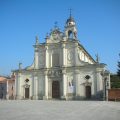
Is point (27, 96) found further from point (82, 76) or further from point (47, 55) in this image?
point (82, 76)

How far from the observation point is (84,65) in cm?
4291

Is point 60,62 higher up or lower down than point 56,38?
lower down

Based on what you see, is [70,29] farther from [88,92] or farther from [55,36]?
[88,92]

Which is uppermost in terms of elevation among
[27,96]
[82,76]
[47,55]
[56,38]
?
[56,38]

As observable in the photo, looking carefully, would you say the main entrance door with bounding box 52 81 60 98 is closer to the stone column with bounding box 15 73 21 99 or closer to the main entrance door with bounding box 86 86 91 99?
the main entrance door with bounding box 86 86 91 99

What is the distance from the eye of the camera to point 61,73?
146ft

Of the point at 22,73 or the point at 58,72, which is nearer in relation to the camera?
the point at 58,72

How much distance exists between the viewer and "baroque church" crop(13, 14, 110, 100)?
41.7 metres

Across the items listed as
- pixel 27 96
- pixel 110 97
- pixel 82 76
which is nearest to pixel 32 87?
pixel 27 96

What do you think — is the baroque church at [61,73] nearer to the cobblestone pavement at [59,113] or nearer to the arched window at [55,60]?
the arched window at [55,60]

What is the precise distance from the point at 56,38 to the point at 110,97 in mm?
16335

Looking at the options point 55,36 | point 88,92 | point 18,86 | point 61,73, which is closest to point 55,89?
point 61,73

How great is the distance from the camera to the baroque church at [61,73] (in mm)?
41656

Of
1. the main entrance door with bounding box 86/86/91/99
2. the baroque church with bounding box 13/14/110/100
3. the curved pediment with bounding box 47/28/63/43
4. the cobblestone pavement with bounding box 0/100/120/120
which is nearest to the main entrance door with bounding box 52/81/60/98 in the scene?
the baroque church with bounding box 13/14/110/100
